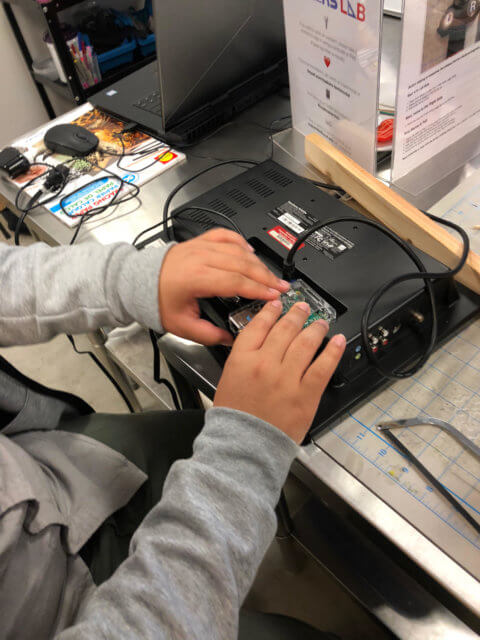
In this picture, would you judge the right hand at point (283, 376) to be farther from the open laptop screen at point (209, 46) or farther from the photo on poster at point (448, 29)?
the open laptop screen at point (209, 46)

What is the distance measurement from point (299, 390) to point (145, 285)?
0.24 m

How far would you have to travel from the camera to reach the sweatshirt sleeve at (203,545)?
1.44ft

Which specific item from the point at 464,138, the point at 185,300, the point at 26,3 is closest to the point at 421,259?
the point at 185,300

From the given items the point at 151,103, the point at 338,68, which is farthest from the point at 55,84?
the point at 338,68

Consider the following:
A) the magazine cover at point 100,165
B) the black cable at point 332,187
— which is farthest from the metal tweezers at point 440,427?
the magazine cover at point 100,165

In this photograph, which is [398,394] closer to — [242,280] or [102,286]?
[242,280]

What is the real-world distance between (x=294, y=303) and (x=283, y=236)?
138 millimetres

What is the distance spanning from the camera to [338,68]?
77cm

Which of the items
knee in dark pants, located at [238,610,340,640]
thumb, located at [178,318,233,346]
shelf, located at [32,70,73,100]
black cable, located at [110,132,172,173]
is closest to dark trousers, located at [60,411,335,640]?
knee in dark pants, located at [238,610,340,640]

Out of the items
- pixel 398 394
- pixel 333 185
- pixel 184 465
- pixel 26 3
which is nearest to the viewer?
pixel 184 465

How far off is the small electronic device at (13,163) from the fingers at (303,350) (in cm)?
82

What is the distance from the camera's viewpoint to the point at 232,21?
0.91 meters

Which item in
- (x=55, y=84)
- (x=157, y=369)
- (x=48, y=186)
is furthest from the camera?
(x=55, y=84)

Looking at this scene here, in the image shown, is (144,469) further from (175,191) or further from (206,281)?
(175,191)
